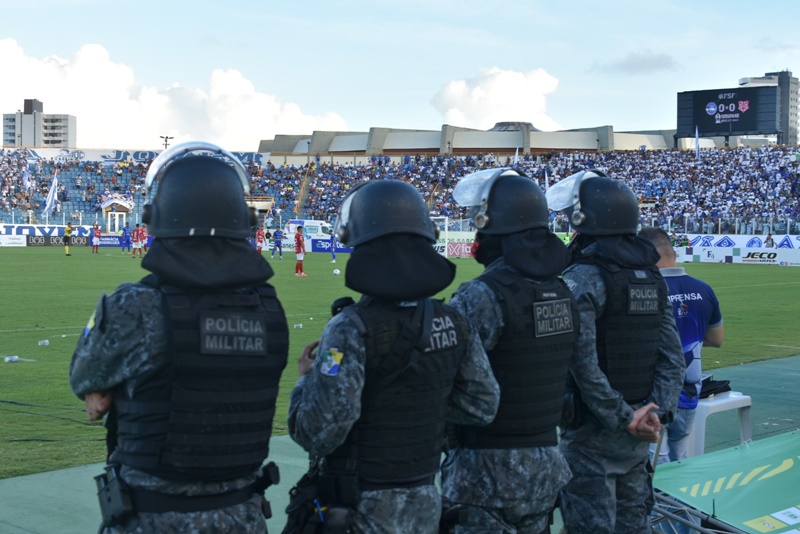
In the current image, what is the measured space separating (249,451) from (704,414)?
14.9 feet

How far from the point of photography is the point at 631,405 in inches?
181

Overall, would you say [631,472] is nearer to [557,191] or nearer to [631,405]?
[631,405]

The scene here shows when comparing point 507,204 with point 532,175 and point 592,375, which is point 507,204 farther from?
point 532,175

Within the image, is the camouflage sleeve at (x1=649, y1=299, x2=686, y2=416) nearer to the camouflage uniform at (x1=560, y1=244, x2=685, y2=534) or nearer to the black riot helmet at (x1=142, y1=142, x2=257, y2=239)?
the camouflage uniform at (x1=560, y1=244, x2=685, y2=534)

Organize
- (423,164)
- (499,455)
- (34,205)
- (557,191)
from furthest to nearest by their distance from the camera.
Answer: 1. (423,164)
2. (34,205)
3. (557,191)
4. (499,455)

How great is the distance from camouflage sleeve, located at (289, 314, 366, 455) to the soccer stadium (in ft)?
2.26

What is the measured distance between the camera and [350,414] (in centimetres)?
313

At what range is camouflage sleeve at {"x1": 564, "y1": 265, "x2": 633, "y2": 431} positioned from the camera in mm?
4297

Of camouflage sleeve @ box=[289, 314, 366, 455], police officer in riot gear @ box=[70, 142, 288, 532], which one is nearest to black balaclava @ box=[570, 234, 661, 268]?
camouflage sleeve @ box=[289, 314, 366, 455]

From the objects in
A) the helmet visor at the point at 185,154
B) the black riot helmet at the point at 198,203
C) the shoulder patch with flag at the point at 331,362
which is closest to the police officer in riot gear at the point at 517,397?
the shoulder patch with flag at the point at 331,362

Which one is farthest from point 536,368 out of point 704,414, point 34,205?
point 34,205

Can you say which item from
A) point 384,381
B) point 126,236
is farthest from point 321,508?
point 126,236

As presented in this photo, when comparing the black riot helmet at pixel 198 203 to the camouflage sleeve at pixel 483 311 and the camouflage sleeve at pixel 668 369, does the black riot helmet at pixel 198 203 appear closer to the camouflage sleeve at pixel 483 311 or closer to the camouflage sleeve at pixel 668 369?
the camouflage sleeve at pixel 483 311

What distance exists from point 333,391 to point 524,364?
1058 mm
